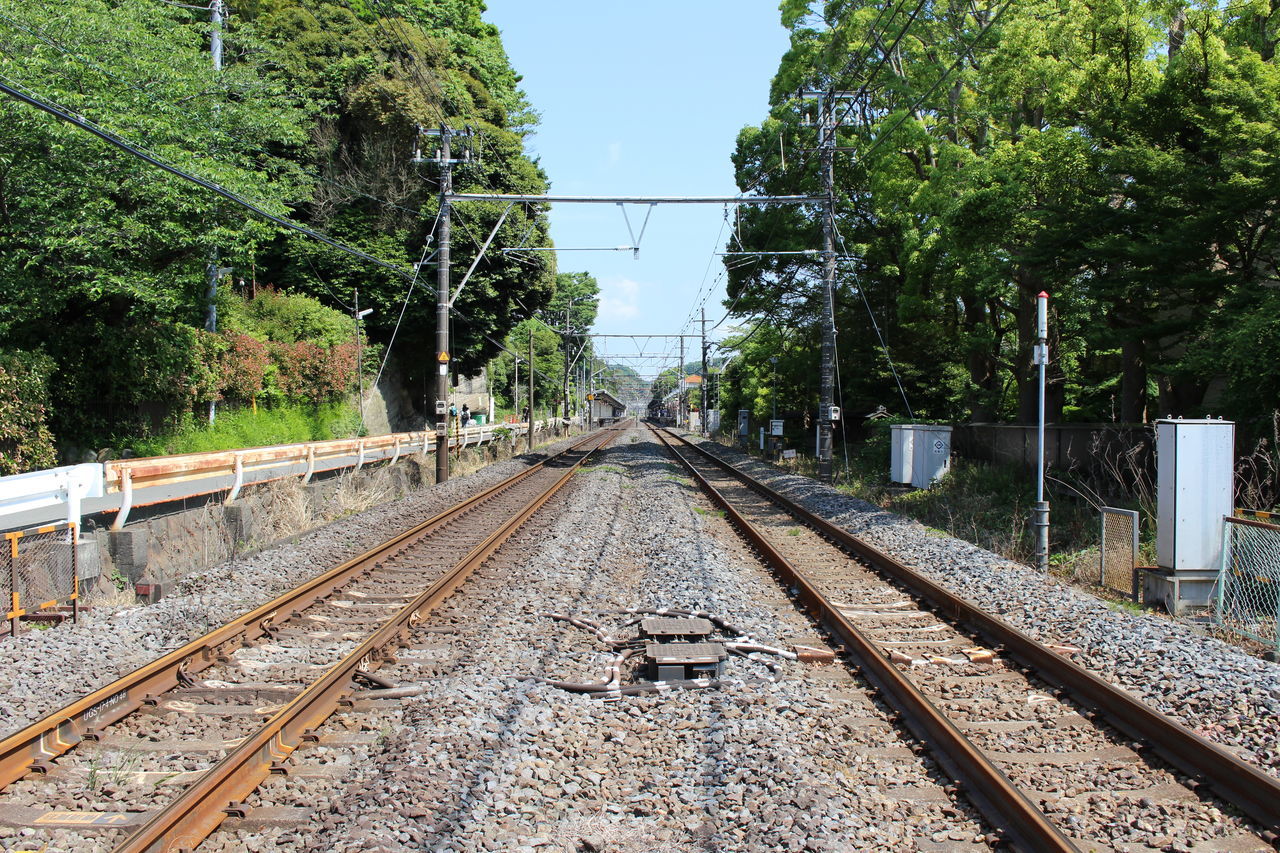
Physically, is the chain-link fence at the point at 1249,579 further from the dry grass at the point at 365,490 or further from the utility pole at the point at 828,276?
the utility pole at the point at 828,276

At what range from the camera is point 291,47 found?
32656 millimetres

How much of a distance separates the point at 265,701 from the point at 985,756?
14.3ft

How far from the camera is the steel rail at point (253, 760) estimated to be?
370cm

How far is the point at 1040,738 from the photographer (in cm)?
500

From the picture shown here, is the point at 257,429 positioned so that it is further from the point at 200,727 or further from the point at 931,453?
the point at 200,727

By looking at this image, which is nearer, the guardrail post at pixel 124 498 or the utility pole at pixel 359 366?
the guardrail post at pixel 124 498

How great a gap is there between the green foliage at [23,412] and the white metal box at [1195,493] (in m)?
16.5

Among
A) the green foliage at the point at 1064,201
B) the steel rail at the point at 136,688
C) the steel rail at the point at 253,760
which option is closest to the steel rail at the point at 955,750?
the steel rail at the point at 253,760

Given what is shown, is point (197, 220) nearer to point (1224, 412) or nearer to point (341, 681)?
point (341, 681)

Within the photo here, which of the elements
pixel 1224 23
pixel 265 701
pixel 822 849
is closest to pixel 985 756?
pixel 822 849

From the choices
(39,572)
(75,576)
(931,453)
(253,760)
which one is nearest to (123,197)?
(39,572)

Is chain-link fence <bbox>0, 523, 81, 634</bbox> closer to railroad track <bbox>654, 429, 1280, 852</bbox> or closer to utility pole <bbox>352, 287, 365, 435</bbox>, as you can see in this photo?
railroad track <bbox>654, 429, 1280, 852</bbox>

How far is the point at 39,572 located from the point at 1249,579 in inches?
429

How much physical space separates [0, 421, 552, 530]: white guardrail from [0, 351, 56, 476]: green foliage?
2.28 metres
